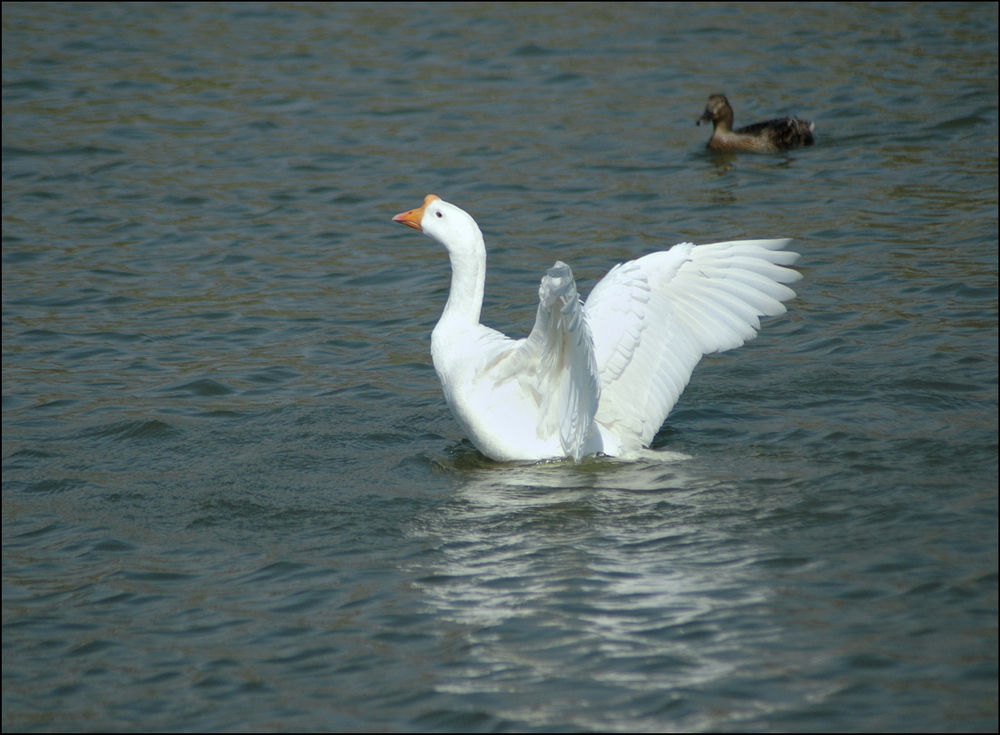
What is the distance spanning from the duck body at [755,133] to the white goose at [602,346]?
528 cm

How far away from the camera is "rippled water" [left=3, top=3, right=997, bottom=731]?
4840 mm

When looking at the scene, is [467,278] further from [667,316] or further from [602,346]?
[667,316]

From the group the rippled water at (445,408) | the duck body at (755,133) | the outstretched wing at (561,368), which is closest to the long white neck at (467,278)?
the outstretched wing at (561,368)

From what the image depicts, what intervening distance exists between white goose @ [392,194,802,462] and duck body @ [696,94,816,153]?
17.3 feet

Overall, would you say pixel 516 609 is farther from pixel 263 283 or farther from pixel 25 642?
pixel 263 283

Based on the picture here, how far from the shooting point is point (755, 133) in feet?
41.4

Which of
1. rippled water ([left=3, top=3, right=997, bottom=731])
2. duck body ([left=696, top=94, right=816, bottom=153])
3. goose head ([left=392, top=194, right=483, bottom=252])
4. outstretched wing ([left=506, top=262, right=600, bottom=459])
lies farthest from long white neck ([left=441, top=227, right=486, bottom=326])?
duck body ([left=696, top=94, right=816, bottom=153])

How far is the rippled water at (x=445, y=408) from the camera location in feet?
15.9

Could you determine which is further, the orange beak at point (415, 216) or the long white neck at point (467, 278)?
the orange beak at point (415, 216)

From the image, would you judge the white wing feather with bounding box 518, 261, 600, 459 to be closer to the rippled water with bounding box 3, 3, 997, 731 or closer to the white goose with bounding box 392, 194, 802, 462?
the white goose with bounding box 392, 194, 802, 462

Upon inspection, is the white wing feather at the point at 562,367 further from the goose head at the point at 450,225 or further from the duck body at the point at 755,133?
the duck body at the point at 755,133

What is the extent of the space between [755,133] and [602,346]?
21.4ft

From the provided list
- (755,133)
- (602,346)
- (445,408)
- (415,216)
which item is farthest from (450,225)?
(755,133)

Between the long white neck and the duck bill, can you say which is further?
the duck bill
